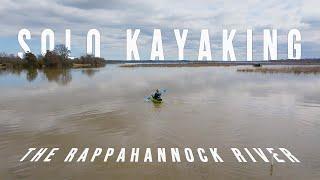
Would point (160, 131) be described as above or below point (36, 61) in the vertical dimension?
below

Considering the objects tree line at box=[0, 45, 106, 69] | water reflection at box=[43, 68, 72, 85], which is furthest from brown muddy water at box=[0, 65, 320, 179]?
tree line at box=[0, 45, 106, 69]

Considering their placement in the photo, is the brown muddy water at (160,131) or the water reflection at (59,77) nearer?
the brown muddy water at (160,131)

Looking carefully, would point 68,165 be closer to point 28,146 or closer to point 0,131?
point 28,146

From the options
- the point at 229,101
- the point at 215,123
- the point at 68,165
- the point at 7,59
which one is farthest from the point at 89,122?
the point at 7,59

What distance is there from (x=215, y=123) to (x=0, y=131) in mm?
13683

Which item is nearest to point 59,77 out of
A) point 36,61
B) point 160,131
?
point 160,131

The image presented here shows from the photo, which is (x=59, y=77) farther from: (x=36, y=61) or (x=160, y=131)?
(x=36, y=61)

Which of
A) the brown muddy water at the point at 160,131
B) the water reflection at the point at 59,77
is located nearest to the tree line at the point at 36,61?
the water reflection at the point at 59,77

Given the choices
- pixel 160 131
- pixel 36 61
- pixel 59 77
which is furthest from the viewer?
pixel 36 61

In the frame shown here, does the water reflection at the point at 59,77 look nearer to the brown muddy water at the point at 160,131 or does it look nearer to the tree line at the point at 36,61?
the brown muddy water at the point at 160,131

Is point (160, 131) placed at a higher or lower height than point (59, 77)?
lower

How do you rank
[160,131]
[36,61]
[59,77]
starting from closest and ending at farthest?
1. [160,131]
2. [59,77]
3. [36,61]

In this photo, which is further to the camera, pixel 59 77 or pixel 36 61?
pixel 36 61

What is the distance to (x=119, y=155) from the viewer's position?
64.1 ft
